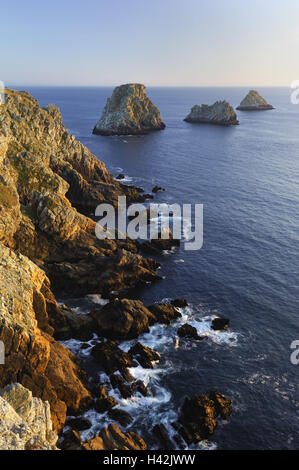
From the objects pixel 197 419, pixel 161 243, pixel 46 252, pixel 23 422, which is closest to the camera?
pixel 23 422

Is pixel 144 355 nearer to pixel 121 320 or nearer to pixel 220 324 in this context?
pixel 121 320

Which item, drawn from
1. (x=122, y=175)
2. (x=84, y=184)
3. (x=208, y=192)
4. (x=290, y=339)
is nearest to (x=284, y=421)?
(x=290, y=339)

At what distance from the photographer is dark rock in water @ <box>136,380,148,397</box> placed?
135 ft

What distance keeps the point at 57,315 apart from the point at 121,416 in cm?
1707

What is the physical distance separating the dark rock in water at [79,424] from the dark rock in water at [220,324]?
76.7ft

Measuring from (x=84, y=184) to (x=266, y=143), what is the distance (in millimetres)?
128847

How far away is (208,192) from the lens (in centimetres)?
10931

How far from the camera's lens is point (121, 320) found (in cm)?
5044

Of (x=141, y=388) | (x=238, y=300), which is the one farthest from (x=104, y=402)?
(x=238, y=300)

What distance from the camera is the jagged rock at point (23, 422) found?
25891 mm

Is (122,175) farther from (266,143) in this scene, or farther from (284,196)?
(266,143)

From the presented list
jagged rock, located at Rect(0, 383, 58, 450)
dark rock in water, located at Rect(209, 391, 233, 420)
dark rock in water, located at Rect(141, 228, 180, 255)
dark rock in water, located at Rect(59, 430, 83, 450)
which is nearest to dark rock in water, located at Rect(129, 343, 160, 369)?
dark rock in water, located at Rect(209, 391, 233, 420)

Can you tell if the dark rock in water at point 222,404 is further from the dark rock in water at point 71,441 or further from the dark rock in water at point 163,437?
the dark rock in water at point 71,441

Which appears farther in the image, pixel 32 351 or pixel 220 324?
pixel 220 324
